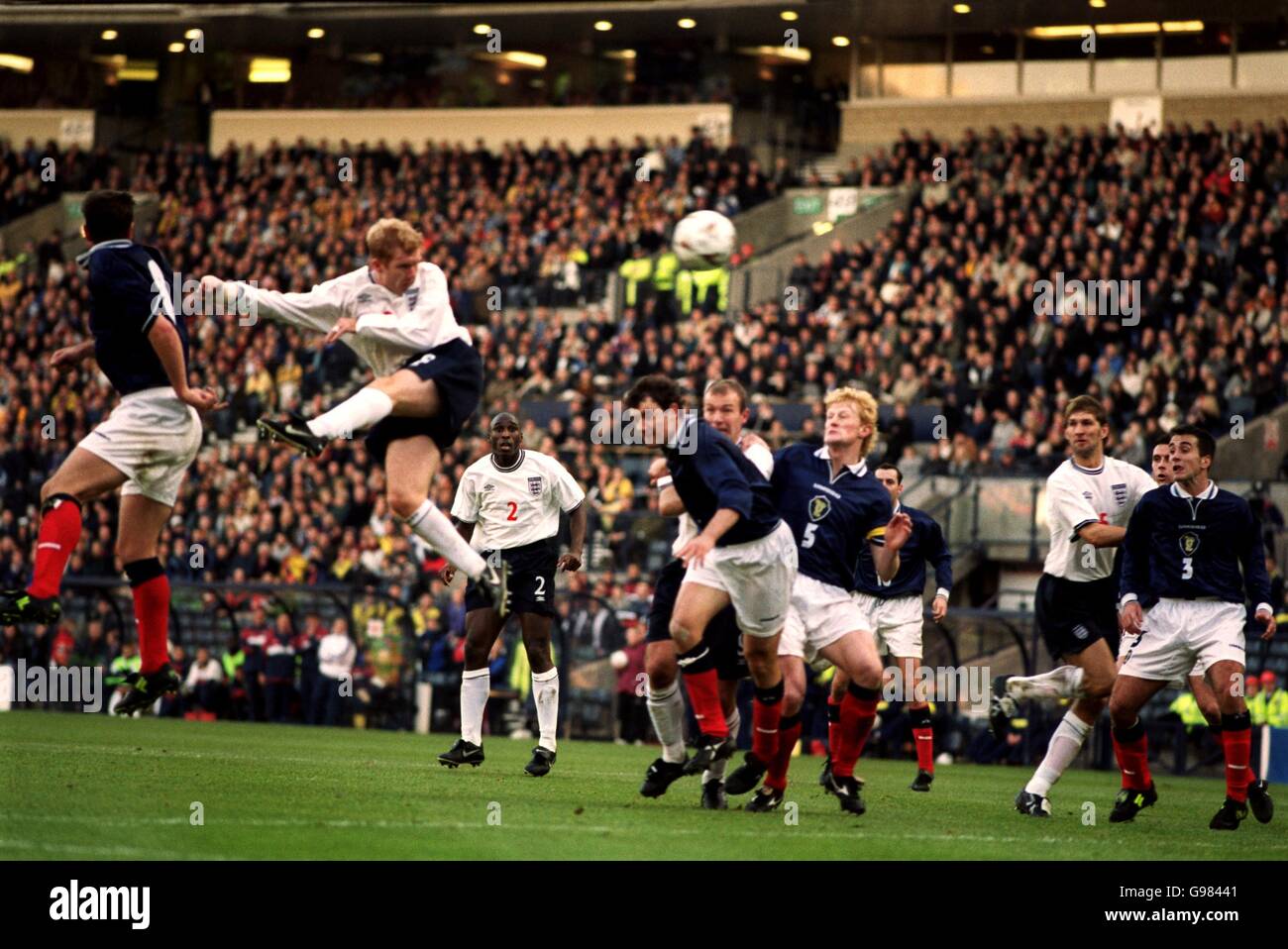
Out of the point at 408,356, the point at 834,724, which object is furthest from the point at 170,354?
the point at 834,724

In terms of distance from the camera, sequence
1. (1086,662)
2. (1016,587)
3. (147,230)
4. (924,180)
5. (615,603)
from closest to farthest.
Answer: (1086,662), (615,603), (1016,587), (924,180), (147,230)

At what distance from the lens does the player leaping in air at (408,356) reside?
10258 mm

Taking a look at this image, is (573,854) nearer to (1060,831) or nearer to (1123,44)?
(1060,831)

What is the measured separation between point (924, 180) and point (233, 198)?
1350 cm

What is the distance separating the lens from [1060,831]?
417 inches

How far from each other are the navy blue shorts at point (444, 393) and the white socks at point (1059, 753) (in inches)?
166

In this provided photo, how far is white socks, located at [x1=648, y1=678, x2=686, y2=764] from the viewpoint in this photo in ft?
36.1

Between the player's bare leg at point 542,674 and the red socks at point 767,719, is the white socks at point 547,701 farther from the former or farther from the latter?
the red socks at point 767,719

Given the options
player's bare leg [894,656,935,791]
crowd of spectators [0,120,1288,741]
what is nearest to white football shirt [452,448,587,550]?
player's bare leg [894,656,935,791]

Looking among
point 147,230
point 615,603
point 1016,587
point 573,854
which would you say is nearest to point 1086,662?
point 573,854

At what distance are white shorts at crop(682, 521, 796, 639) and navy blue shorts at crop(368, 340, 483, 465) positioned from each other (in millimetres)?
1526

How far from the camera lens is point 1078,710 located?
1232cm

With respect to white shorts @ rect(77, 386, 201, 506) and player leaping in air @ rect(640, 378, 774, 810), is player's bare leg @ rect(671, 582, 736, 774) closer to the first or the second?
player leaping in air @ rect(640, 378, 774, 810)

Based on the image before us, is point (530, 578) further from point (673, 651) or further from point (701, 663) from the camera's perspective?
point (701, 663)
